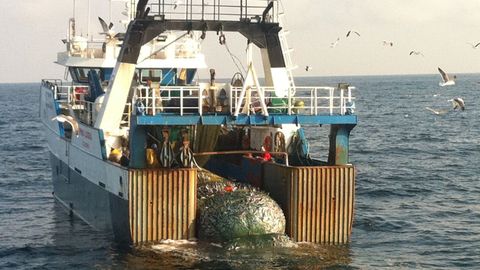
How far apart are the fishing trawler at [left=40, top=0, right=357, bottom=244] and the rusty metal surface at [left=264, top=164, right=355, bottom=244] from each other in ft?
0.09

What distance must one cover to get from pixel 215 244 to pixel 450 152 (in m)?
30.5

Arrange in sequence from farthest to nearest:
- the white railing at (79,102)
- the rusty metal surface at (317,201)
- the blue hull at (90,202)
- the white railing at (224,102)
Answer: the white railing at (79,102) → the blue hull at (90,202) → the rusty metal surface at (317,201) → the white railing at (224,102)

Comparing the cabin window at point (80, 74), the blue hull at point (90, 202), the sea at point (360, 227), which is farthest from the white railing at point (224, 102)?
the cabin window at point (80, 74)

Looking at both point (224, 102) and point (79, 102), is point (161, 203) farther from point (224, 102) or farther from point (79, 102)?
point (79, 102)

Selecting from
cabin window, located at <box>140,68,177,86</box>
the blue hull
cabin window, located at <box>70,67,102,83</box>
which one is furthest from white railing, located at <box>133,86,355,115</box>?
cabin window, located at <box>70,67,102,83</box>

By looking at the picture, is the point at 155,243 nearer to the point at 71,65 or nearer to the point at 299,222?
the point at 299,222

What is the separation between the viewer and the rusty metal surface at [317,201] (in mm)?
21797

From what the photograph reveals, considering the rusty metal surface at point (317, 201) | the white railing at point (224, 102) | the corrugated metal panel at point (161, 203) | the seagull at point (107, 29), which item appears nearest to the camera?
the corrugated metal panel at point (161, 203)

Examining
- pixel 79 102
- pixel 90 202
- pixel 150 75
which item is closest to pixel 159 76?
pixel 150 75

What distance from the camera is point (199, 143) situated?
84.9ft

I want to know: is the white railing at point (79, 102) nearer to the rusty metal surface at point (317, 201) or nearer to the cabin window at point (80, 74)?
the cabin window at point (80, 74)

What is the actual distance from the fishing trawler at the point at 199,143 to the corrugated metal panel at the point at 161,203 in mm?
25

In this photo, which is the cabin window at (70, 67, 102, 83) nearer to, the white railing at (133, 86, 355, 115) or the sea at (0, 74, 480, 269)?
the sea at (0, 74, 480, 269)

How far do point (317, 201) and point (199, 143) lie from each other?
5.31 meters
